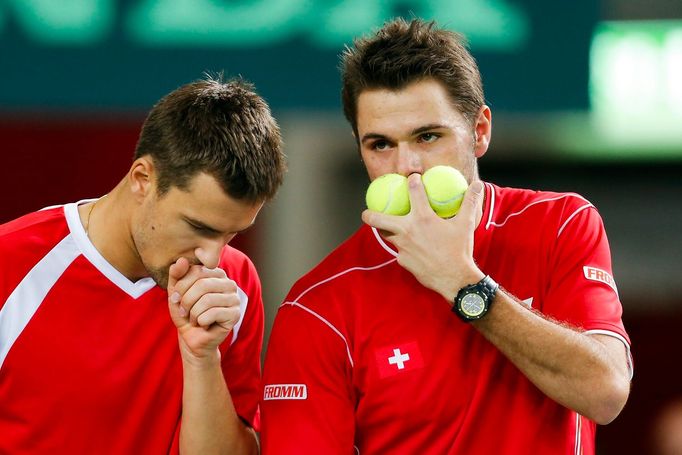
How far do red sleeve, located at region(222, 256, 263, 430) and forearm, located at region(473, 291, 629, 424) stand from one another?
3.42 feet

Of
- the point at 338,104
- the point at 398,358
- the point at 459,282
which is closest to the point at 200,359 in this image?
the point at 398,358

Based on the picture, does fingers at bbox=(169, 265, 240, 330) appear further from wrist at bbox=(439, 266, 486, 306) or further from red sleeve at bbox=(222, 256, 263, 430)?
wrist at bbox=(439, 266, 486, 306)

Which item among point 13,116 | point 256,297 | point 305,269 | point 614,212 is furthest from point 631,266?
point 256,297

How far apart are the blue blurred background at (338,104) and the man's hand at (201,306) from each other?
1.90 meters

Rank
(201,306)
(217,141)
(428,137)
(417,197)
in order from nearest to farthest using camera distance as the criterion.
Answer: (417,197), (201,306), (428,137), (217,141)

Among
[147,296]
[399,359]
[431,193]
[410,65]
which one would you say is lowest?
[399,359]

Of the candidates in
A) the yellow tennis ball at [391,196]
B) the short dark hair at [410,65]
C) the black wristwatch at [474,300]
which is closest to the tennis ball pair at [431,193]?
the yellow tennis ball at [391,196]

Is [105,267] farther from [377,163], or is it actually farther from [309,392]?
[377,163]

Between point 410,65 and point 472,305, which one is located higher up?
point 410,65

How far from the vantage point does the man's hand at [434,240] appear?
12.9 feet

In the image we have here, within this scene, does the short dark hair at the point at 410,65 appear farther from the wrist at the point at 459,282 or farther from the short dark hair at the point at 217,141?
the wrist at the point at 459,282

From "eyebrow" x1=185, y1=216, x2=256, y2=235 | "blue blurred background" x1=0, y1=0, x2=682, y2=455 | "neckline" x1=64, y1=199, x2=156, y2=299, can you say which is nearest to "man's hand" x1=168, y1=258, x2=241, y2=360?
"eyebrow" x1=185, y1=216, x2=256, y2=235

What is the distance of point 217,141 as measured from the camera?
4.32 meters

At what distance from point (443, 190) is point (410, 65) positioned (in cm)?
53
